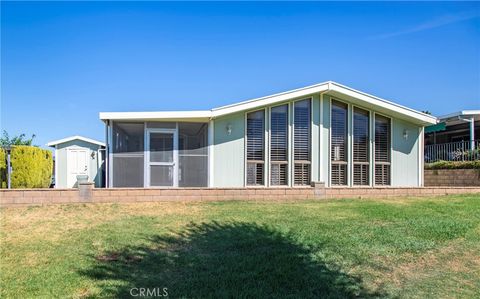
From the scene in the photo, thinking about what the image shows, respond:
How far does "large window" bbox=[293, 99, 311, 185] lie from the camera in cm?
1214

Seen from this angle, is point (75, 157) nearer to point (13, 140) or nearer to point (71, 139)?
point (71, 139)

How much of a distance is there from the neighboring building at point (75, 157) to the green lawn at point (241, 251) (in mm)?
8592

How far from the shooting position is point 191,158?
11312 mm

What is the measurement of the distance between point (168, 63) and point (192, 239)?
10701 millimetres

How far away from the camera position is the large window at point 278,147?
12.0m

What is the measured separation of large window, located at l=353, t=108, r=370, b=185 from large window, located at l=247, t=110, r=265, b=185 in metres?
3.48

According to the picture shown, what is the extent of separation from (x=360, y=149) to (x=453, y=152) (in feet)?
19.0

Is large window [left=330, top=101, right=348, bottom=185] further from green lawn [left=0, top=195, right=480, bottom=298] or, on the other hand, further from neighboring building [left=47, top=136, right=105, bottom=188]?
neighboring building [left=47, top=136, right=105, bottom=188]

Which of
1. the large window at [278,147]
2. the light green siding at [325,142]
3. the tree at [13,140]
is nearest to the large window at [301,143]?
the large window at [278,147]

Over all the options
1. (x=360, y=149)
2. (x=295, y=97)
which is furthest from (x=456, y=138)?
(x=295, y=97)

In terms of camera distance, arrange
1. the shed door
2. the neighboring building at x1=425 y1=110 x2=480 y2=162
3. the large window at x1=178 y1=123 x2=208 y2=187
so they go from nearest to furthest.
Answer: the large window at x1=178 y1=123 x2=208 y2=187
the neighboring building at x1=425 y1=110 x2=480 y2=162
the shed door

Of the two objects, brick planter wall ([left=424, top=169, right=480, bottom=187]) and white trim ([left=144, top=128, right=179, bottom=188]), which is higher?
white trim ([left=144, top=128, right=179, bottom=188])

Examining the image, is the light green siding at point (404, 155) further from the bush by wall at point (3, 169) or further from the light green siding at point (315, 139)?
the bush by wall at point (3, 169)

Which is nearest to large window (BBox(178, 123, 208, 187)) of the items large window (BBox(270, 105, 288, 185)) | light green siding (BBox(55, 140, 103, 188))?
large window (BBox(270, 105, 288, 185))
